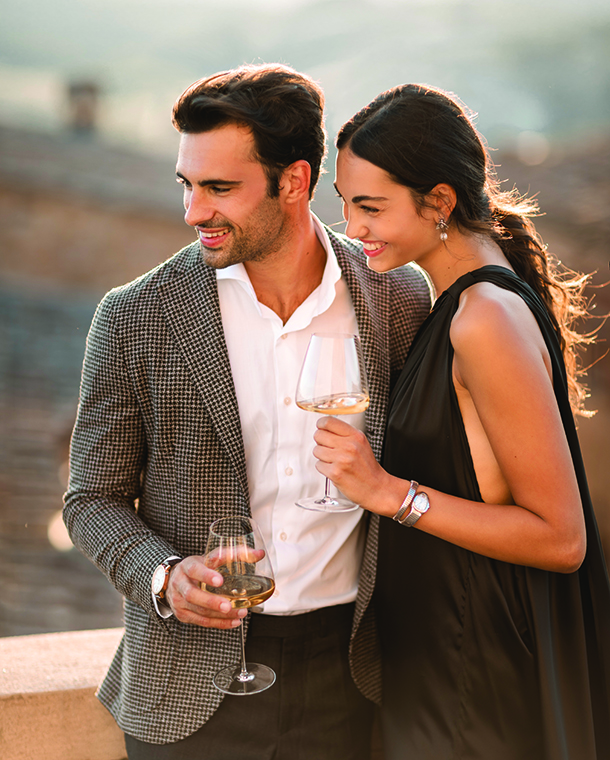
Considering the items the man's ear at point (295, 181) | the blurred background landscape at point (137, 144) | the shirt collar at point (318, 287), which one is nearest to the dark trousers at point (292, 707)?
the shirt collar at point (318, 287)

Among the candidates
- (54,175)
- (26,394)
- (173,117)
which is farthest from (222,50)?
(173,117)

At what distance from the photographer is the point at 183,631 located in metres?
2.13

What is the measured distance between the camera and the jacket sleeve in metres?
2.10

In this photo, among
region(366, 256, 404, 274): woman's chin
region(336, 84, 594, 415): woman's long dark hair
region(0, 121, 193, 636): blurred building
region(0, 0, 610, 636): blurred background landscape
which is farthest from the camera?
region(0, 121, 193, 636): blurred building

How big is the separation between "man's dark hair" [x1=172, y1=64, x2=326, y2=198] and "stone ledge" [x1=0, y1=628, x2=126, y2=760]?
1.53m

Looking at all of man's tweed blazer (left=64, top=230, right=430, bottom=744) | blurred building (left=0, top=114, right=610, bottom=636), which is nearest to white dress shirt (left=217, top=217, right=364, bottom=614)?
man's tweed blazer (left=64, top=230, right=430, bottom=744)

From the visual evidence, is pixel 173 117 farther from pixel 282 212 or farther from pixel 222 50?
pixel 222 50

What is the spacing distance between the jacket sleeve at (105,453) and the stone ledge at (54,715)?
391 millimetres

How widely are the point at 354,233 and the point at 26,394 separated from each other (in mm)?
13442

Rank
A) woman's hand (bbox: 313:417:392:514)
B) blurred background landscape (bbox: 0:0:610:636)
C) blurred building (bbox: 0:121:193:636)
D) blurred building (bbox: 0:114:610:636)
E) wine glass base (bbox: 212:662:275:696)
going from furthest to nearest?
blurred building (bbox: 0:121:193:636) < blurred background landscape (bbox: 0:0:610:636) < blurred building (bbox: 0:114:610:636) < wine glass base (bbox: 212:662:275:696) < woman's hand (bbox: 313:417:392:514)

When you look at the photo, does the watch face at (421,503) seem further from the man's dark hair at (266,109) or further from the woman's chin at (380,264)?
the man's dark hair at (266,109)

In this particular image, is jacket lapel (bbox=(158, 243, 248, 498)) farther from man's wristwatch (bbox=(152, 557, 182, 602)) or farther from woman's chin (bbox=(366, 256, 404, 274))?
woman's chin (bbox=(366, 256, 404, 274))

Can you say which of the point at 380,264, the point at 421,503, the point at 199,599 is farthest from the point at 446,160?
the point at 199,599

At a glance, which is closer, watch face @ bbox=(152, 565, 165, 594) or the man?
watch face @ bbox=(152, 565, 165, 594)
